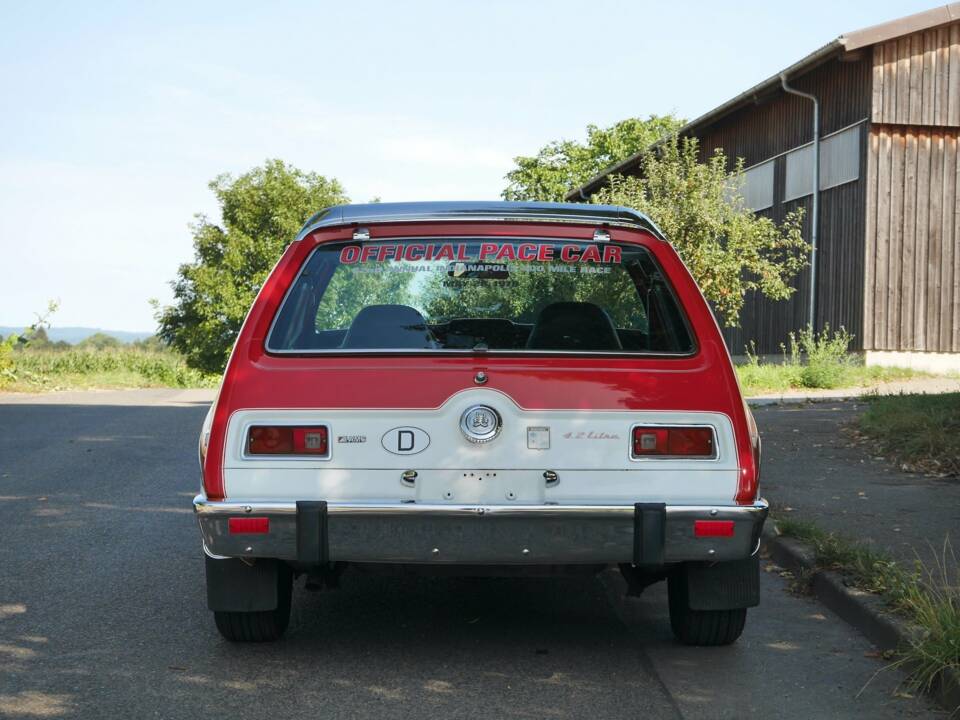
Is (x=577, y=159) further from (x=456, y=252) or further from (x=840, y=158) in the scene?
(x=456, y=252)

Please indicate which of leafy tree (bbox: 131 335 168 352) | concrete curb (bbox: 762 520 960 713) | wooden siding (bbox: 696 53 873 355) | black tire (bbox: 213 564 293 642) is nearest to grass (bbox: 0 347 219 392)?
leafy tree (bbox: 131 335 168 352)

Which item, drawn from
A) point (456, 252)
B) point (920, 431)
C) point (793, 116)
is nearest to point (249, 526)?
point (456, 252)

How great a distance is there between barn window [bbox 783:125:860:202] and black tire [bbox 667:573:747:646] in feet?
66.9

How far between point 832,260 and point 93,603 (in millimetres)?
21037

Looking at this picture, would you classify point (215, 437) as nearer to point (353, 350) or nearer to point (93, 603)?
point (353, 350)

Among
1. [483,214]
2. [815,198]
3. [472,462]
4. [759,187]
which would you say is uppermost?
[759,187]

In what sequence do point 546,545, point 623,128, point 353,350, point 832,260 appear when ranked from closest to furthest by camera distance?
1. point 546,545
2. point 353,350
3. point 832,260
4. point 623,128

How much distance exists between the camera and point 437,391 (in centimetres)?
457

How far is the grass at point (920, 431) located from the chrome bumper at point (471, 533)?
6099mm

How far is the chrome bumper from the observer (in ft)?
14.6

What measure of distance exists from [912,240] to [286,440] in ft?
69.8

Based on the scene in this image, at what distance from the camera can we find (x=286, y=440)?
179 inches

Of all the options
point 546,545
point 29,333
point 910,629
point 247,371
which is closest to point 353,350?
point 247,371

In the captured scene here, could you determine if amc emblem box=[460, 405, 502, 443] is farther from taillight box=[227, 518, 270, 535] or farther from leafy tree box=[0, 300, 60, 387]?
leafy tree box=[0, 300, 60, 387]
